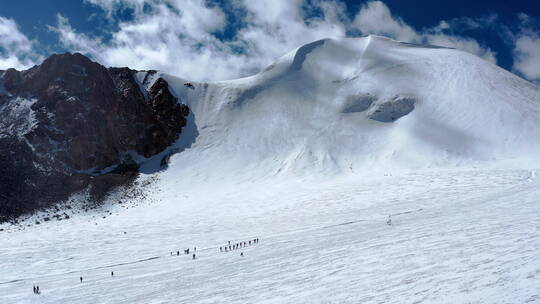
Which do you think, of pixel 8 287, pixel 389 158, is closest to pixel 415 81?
pixel 389 158

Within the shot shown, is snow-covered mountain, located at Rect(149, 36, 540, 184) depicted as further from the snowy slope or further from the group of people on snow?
the group of people on snow

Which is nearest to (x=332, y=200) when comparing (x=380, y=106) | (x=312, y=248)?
(x=312, y=248)

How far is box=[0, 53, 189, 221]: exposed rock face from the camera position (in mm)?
56562

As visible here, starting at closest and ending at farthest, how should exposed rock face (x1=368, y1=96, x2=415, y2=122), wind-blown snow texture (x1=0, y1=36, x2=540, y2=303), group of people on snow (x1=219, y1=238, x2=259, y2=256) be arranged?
wind-blown snow texture (x1=0, y1=36, x2=540, y2=303)
group of people on snow (x1=219, y1=238, x2=259, y2=256)
exposed rock face (x1=368, y1=96, x2=415, y2=122)

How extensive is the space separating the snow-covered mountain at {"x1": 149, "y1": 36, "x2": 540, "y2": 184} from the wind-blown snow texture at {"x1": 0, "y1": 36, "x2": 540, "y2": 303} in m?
0.35

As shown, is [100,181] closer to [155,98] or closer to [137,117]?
[137,117]

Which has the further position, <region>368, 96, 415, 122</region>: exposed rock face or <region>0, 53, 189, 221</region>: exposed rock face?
<region>368, 96, 415, 122</region>: exposed rock face

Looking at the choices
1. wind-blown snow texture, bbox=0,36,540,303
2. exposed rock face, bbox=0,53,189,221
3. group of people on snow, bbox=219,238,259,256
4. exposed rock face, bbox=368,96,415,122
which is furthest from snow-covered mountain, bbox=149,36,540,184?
group of people on snow, bbox=219,238,259,256

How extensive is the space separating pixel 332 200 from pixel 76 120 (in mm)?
46275

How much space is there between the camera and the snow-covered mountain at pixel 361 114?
55125 mm

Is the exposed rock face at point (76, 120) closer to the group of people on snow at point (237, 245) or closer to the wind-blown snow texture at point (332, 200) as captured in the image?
the wind-blown snow texture at point (332, 200)

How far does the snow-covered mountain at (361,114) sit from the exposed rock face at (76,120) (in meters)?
6.46

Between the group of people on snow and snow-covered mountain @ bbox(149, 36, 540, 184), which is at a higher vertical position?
snow-covered mountain @ bbox(149, 36, 540, 184)

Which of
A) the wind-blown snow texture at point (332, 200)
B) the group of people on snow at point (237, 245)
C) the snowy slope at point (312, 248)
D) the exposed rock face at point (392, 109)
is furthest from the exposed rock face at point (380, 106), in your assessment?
the group of people on snow at point (237, 245)
